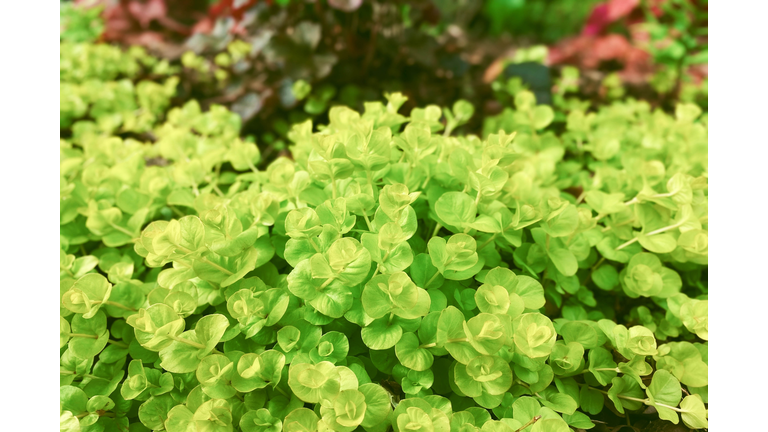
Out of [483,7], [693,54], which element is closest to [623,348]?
[693,54]

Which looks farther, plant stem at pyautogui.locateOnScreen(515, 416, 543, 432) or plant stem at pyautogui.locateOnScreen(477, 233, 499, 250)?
plant stem at pyautogui.locateOnScreen(477, 233, 499, 250)

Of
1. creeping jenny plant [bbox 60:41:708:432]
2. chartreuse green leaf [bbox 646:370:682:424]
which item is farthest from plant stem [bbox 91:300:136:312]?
chartreuse green leaf [bbox 646:370:682:424]

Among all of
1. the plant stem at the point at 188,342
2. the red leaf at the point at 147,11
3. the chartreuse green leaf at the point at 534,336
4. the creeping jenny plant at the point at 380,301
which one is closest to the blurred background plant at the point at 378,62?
the red leaf at the point at 147,11

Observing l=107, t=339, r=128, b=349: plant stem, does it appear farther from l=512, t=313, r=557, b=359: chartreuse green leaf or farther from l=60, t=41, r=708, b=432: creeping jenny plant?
l=512, t=313, r=557, b=359: chartreuse green leaf

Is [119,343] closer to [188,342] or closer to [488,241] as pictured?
[188,342]

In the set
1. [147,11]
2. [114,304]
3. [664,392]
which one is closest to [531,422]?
[664,392]

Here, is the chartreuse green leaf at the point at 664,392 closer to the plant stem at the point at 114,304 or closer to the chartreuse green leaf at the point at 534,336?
the chartreuse green leaf at the point at 534,336
